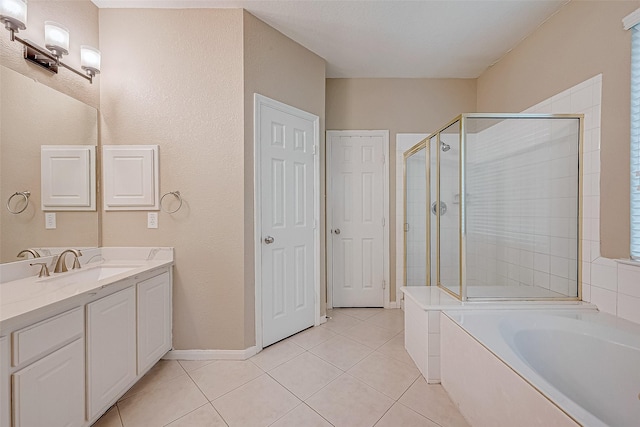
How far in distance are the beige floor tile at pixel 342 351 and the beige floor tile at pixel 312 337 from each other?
57 mm

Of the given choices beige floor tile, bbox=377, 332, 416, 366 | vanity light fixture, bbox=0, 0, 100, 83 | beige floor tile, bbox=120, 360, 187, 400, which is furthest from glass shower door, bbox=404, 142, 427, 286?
vanity light fixture, bbox=0, 0, 100, 83

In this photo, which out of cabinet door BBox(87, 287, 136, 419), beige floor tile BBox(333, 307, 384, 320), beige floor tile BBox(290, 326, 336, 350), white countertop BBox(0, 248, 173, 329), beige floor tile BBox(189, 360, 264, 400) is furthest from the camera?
beige floor tile BBox(333, 307, 384, 320)

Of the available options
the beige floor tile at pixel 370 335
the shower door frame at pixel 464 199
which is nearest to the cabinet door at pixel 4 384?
the beige floor tile at pixel 370 335

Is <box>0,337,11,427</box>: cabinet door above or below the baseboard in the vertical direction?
above

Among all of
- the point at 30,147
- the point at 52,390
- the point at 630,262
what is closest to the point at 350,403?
the point at 52,390

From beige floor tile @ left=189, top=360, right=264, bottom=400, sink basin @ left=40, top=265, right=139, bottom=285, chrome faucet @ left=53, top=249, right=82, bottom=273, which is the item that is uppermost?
chrome faucet @ left=53, top=249, right=82, bottom=273

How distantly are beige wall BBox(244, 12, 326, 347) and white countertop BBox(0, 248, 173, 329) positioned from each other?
2.21 feet

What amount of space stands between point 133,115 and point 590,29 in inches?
124

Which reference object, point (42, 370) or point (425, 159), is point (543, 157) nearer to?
point (425, 159)

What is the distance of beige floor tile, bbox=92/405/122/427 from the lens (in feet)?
4.66

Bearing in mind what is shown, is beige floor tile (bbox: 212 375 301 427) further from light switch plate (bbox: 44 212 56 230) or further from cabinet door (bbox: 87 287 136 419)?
light switch plate (bbox: 44 212 56 230)

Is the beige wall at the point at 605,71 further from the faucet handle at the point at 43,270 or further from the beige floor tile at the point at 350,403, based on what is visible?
the faucet handle at the point at 43,270

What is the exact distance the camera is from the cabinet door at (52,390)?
1004 millimetres

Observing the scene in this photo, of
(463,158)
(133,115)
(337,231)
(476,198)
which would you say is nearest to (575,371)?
(476,198)
